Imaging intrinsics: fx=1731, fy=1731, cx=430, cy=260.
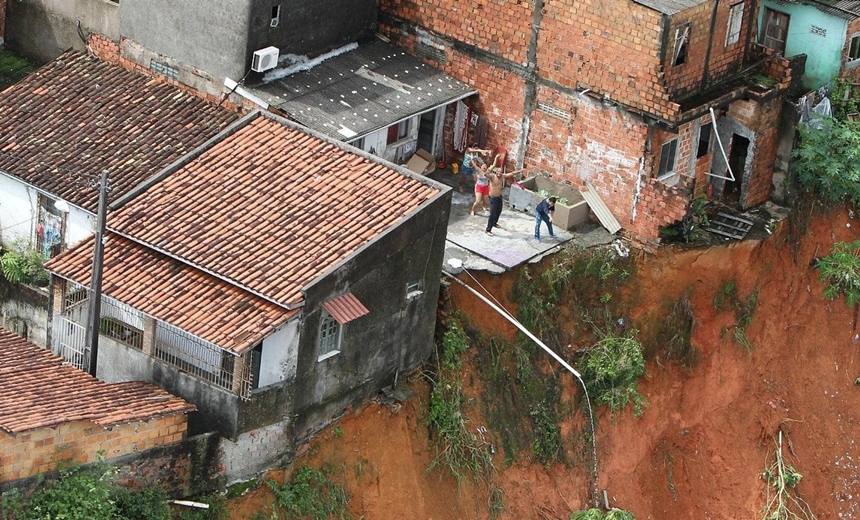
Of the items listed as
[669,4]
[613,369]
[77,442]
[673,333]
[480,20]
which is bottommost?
[613,369]

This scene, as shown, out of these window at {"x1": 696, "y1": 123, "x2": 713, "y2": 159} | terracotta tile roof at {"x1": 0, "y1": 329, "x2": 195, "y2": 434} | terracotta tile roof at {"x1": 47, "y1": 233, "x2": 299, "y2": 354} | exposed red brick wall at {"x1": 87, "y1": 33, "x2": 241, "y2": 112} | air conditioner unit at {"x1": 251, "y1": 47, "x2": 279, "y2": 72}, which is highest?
air conditioner unit at {"x1": 251, "y1": 47, "x2": 279, "y2": 72}

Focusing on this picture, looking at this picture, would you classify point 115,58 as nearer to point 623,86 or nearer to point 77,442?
point 623,86

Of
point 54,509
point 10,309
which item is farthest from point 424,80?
point 54,509

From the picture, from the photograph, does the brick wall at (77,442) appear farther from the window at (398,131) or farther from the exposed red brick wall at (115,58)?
the window at (398,131)

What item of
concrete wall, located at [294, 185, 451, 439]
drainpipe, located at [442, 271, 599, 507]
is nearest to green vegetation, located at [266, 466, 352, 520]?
concrete wall, located at [294, 185, 451, 439]

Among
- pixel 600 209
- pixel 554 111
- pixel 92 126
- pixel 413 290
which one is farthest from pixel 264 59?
pixel 600 209

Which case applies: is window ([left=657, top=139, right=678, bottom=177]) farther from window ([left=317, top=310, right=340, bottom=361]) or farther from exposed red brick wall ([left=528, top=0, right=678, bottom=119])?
window ([left=317, top=310, right=340, bottom=361])

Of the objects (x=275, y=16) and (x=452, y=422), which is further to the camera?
(x=275, y=16)
